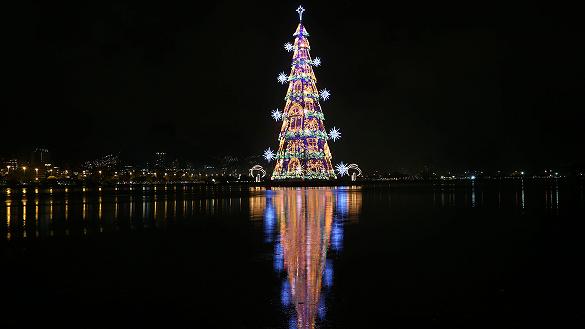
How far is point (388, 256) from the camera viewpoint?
11891 mm

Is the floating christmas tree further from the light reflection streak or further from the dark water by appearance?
the dark water

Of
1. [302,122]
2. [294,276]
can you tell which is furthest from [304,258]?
[302,122]

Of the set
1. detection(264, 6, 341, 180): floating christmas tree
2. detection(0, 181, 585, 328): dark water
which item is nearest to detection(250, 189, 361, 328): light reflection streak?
detection(0, 181, 585, 328): dark water

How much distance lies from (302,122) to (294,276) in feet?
176

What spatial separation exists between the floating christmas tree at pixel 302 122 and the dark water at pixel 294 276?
149 ft

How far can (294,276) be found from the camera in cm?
969

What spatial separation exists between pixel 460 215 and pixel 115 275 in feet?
54.3

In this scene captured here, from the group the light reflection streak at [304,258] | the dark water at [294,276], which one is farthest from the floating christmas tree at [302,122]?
the dark water at [294,276]

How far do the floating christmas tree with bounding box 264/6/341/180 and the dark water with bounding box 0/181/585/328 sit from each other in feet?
149

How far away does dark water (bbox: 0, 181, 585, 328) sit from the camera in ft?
23.5

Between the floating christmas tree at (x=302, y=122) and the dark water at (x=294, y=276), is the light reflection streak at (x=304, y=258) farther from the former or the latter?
the floating christmas tree at (x=302, y=122)

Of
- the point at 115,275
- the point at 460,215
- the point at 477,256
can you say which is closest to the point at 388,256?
the point at 477,256

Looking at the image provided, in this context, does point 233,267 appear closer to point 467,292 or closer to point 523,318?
point 467,292

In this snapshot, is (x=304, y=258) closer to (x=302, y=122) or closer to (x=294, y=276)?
(x=294, y=276)
